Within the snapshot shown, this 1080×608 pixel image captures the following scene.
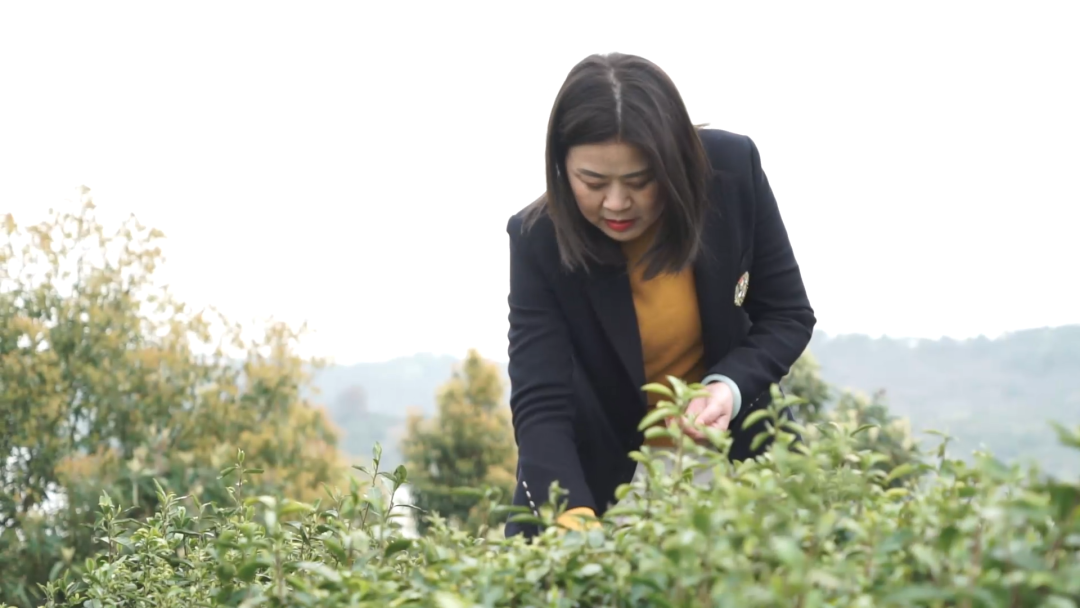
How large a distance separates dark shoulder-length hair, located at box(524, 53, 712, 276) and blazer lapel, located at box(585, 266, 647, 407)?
0.05m

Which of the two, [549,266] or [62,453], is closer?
[549,266]

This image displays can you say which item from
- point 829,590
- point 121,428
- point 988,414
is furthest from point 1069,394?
point 829,590

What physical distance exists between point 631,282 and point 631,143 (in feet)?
1.50

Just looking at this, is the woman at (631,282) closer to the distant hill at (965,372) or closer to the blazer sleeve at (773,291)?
the blazer sleeve at (773,291)

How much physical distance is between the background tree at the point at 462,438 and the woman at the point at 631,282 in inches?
227

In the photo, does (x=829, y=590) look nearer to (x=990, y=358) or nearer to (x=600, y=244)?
(x=600, y=244)

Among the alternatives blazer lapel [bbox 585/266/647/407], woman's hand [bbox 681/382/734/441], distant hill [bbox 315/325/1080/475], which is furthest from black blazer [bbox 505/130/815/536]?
distant hill [bbox 315/325/1080/475]

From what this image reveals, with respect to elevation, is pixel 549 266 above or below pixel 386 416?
above

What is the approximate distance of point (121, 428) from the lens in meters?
6.29

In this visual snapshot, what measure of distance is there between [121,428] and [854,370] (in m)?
5.70

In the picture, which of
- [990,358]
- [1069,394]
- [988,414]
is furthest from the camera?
[990,358]

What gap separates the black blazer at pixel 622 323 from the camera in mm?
2750

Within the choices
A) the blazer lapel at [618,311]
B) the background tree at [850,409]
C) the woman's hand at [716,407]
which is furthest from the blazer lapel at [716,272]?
the background tree at [850,409]

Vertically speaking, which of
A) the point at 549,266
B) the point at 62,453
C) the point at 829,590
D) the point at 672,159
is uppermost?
the point at 672,159
